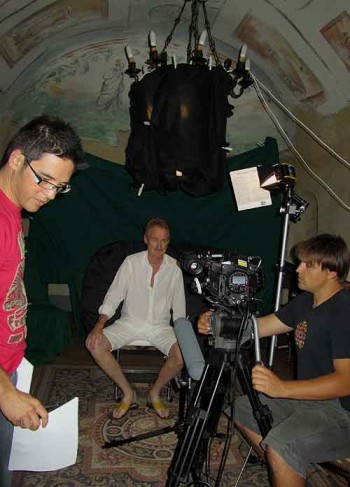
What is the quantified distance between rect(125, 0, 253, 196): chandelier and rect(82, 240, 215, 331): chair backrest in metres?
0.87

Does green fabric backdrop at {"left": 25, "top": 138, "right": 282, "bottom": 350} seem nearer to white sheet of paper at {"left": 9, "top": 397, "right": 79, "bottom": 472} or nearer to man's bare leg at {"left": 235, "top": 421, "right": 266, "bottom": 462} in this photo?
man's bare leg at {"left": 235, "top": 421, "right": 266, "bottom": 462}

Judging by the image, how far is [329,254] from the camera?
194 centimetres

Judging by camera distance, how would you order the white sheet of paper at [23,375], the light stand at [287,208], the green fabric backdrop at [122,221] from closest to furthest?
the white sheet of paper at [23,375]
the light stand at [287,208]
the green fabric backdrop at [122,221]

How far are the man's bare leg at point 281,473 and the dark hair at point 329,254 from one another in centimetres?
81

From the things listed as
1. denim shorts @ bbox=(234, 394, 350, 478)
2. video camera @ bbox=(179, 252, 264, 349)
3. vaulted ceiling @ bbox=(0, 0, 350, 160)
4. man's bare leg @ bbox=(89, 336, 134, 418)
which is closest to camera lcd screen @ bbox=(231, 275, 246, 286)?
video camera @ bbox=(179, 252, 264, 349)

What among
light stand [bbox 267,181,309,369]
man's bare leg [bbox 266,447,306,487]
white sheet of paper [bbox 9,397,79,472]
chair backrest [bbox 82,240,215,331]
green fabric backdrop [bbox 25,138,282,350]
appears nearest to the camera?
white sheet of paper [bbox 9,397,79,472]

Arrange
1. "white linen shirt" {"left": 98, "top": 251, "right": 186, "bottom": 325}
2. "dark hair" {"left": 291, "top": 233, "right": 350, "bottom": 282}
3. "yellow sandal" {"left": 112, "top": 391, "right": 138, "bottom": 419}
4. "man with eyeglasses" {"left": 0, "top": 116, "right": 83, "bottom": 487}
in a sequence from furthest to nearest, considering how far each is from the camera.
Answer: "white linen shirt" {"left": 98, "top": 251, "right": 186, "bottom": 325}
"yellow sandal" {"left": 112, "top": 391, "right": 138, "bottom": 419}
"dark hair" {"left": 291, "top": 233, "right": 350, "bottom": 282}
"man with eyeglasses" {"left": 0, "top": 116, "right": 83, "bottom": 487}

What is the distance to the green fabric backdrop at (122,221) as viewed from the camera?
3.93 meters

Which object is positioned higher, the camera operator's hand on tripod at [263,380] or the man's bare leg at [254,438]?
the camera operator's hand on tripod at [263,380]

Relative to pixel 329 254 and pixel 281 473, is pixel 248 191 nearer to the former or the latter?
pixel 329 254

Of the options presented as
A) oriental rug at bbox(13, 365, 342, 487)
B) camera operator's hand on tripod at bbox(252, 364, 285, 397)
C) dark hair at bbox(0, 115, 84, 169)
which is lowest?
oriental rug at bbox(13, 365, 342, 487)

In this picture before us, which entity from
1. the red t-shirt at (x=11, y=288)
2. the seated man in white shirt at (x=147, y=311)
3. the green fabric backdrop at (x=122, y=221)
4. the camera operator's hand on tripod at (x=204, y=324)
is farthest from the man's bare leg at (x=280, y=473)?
the green fabric backdrop at (x=122, y=221)

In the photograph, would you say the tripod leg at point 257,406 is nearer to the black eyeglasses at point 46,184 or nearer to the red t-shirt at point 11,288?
the red t-shirt at point 11,288

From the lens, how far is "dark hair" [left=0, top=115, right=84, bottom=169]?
124 cm
